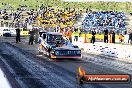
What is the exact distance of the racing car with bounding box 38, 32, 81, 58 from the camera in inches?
838

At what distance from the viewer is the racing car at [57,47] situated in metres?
21.3

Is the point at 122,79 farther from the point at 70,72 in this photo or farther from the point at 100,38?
the point at 100,38

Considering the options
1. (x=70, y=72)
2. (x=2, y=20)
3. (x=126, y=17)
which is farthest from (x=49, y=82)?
(x=2, y=20)

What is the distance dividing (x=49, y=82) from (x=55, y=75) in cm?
191

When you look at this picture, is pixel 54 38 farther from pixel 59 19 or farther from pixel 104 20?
pixel 59 19

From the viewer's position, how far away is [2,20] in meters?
86.8

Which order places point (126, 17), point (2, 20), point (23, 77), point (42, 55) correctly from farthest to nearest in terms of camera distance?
1. point (2, 20)
2. point (126, 17)
3. point (42, 55)
4. point (23, 77)

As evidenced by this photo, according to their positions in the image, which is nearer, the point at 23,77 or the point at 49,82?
the point at 49,82


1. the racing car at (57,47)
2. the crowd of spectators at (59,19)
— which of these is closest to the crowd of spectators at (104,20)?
the crowd of spectators at (59,19)

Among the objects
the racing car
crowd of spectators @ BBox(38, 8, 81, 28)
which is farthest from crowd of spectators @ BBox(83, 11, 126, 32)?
the racing car

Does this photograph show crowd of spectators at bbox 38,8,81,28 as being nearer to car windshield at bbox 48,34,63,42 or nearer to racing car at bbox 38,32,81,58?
racing car at bbox 38,32,81,58

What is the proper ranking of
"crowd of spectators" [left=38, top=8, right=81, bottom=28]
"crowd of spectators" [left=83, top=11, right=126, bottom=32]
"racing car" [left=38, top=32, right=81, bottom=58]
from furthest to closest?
1. "crowd of spectators" [left=38, top=8, right=81, bottom=28]
2. "crowd of spectators" [left=83, top=11, right=126, bottom=32]
3. "racing car" [left=38, top=32, right=81, bottom=58]

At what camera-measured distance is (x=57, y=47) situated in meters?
21.5

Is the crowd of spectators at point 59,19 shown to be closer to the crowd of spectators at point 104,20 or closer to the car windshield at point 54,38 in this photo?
the crowd of spectators at point 104,20
